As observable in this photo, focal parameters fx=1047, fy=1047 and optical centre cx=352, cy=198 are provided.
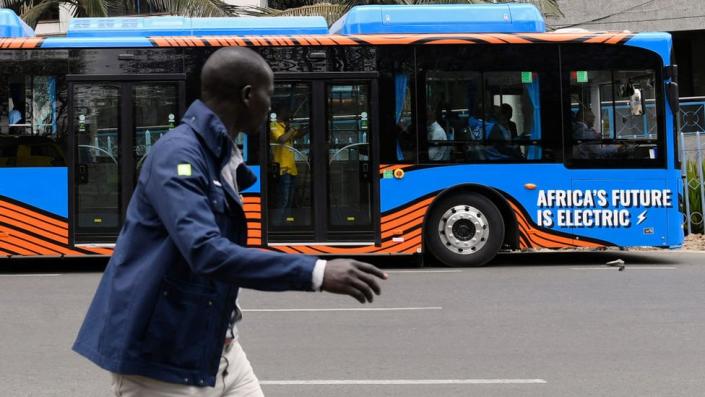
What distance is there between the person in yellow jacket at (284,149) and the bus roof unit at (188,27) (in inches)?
43.6

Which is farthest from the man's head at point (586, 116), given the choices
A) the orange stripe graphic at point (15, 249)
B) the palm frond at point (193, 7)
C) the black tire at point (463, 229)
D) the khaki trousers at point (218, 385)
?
the khaki trousers at point (218, 385)

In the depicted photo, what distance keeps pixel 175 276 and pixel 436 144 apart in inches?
406

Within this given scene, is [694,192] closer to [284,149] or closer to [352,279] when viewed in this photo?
[284,149]

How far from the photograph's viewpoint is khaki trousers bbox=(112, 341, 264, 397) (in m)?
3.05

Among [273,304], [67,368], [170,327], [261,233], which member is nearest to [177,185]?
[170,327]

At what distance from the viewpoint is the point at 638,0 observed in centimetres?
3005

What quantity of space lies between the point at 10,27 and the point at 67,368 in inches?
289

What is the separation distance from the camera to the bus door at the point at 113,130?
1292cm

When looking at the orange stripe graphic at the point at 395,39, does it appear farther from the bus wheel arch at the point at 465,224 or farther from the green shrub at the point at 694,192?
the green shrub at the point at 694,192

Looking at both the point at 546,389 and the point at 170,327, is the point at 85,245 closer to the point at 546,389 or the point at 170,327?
the point at 546,389

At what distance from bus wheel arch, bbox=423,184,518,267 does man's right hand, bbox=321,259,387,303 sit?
1020 cm

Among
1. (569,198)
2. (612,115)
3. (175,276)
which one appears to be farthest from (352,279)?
(612,115)

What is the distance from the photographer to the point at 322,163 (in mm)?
13141

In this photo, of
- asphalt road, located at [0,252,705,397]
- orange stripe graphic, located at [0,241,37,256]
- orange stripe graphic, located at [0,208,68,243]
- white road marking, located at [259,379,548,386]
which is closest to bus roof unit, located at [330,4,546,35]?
asphalt road, located at [0,252,705,397]
